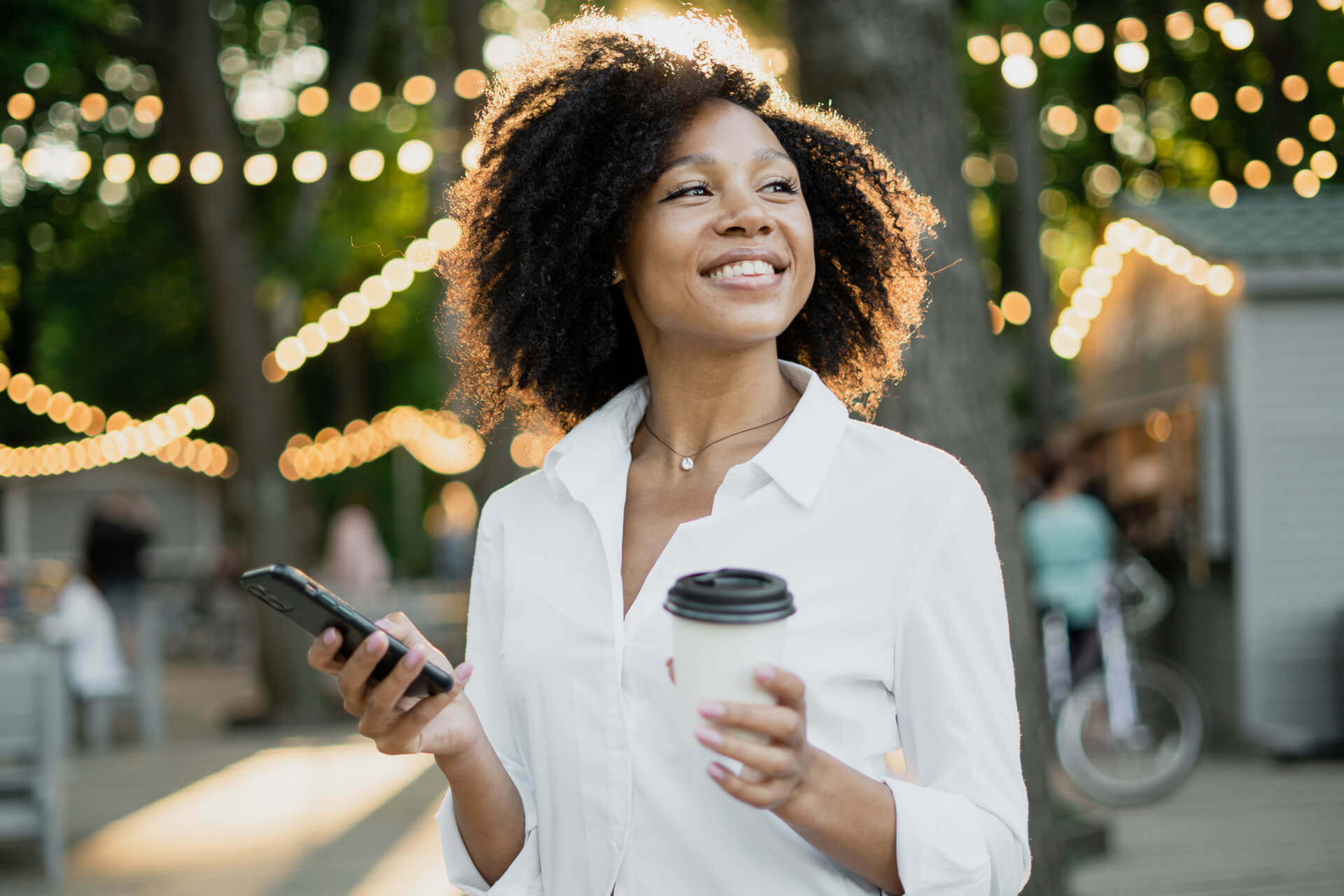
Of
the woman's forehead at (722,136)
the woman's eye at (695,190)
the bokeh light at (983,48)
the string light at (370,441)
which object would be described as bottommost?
the string light at (370,441)

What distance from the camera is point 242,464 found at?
10.7 meters

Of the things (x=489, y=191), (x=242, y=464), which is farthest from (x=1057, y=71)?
(x=489, y=191)

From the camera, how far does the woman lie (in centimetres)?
156

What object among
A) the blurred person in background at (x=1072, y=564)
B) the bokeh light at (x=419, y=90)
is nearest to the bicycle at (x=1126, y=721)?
the blurred person in background at (x=1072, y=564)

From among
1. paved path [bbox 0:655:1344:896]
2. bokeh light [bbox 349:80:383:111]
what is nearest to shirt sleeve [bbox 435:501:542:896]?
paved path [bbox 0:655:1344:896]

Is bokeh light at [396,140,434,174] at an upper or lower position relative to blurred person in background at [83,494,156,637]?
upper

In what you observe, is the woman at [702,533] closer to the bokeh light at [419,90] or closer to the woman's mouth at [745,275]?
the woman's mouth at [745,275]

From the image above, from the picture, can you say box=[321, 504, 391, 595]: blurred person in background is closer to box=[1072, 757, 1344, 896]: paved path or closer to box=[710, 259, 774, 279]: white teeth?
box=[1072, 757, 1344, 896]: paved path

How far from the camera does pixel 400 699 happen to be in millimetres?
1637

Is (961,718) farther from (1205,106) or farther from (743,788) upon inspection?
(1205,106)

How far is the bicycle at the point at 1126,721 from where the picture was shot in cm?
704

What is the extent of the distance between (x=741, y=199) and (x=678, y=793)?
839 mm

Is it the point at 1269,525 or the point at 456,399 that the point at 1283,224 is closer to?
the point at 1269,525

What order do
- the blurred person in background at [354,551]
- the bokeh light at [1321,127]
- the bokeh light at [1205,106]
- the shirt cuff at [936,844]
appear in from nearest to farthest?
1. the shirt cuff at [936,844]
2. the bokeh light at [1321,127]
3. the bokeh light at [1205,106]
4. the blurred person in background at [354,551]
